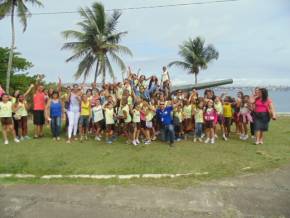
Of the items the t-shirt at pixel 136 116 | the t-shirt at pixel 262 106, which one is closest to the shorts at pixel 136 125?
the t-shirt at pixel 136 116

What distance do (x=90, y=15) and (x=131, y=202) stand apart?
896 inches

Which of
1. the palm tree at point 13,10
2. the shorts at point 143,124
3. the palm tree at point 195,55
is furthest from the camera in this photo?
the palm tree at point 195,55

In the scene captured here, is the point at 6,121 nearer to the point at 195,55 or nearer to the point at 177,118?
the point at 177,118

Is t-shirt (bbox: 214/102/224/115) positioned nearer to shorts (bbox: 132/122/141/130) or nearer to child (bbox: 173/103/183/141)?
child (bbox: 173/103/183/141)

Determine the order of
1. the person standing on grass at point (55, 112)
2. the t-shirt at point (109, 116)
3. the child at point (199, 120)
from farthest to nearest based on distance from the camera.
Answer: the child at point (199, 120) → the person standing on grass at point (55, 112) → the t-shirt at point (109, 116)

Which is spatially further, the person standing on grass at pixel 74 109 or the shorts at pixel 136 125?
the person standing on grass at pixel 74 109

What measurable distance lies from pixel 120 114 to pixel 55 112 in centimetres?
196

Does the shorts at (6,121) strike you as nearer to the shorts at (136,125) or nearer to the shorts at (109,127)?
the shorts at (109,127)

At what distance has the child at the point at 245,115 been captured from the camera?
1255cm

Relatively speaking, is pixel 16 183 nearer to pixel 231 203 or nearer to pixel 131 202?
pixel 131 202

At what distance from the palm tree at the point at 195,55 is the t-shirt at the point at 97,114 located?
25272mm

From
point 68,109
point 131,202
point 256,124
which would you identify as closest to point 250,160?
point 256,124

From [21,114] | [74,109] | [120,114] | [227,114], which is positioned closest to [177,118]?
[120,114]

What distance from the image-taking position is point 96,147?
11.1m
